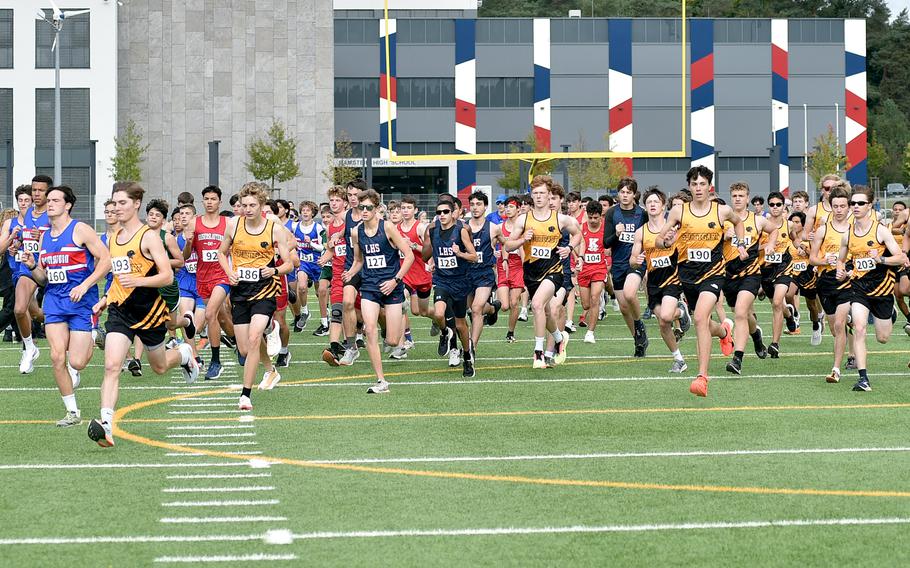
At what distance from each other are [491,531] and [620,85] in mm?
63753

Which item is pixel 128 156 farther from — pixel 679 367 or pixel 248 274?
pixel 248 274

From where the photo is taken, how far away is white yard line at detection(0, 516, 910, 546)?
23.2 ft

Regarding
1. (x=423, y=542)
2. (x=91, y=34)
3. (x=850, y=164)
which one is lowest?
(x=423, y=542)

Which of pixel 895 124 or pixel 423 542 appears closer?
pixel 423 542

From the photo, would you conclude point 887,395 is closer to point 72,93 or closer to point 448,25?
point 72,93

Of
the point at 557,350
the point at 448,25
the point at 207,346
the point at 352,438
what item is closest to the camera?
the point at 352,438

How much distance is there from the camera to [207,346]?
750 inches

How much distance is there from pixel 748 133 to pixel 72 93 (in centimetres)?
3360

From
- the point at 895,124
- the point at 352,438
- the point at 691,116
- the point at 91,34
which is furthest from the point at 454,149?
Result: the point at 352,438

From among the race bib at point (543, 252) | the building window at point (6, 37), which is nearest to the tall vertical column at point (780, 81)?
the building window at point (6, 37)

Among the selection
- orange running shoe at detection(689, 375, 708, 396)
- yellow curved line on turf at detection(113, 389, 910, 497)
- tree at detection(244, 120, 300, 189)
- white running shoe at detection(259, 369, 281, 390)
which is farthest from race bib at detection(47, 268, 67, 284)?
tree at detection(244, 120, 300, 189)

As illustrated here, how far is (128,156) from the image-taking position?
189 feet

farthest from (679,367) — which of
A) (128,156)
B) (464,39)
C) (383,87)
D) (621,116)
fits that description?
(464,39)

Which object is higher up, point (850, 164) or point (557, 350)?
point (850, 164)
